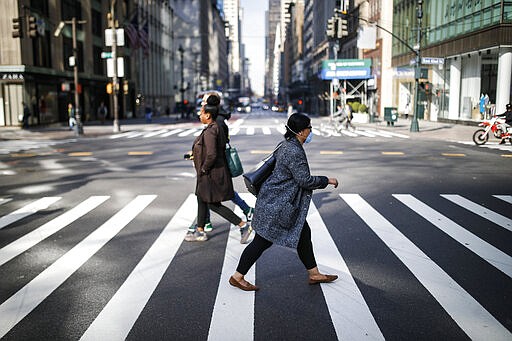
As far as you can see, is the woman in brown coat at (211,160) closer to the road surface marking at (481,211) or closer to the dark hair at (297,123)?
the dark hair at (297,123)

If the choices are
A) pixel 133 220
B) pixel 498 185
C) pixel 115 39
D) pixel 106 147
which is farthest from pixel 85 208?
pixel 115 39

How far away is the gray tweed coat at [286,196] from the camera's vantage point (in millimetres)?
4773

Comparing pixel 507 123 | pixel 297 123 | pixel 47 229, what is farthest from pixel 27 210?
pixel 507 123

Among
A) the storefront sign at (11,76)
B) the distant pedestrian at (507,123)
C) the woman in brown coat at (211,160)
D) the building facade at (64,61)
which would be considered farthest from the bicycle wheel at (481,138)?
the storefront sign at (11,76)

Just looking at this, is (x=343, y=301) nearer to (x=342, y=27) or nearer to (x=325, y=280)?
(x=325, y=280)

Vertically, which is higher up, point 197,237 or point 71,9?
point 71,9

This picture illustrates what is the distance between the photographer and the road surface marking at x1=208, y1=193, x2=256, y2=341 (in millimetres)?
4160

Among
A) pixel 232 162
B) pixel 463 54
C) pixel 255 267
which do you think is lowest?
pixel 255 267

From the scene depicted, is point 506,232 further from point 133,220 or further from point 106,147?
point 106,147

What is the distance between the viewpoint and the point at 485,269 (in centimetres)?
580

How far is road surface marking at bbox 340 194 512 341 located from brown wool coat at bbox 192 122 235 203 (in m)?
2.42

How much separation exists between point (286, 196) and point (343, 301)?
3.91 feet

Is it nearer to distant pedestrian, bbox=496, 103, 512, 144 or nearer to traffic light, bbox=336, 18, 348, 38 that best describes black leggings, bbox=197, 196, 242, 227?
distant pedestrian, bbox=496, 103, 512, 144

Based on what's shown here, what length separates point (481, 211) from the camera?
8.89m
